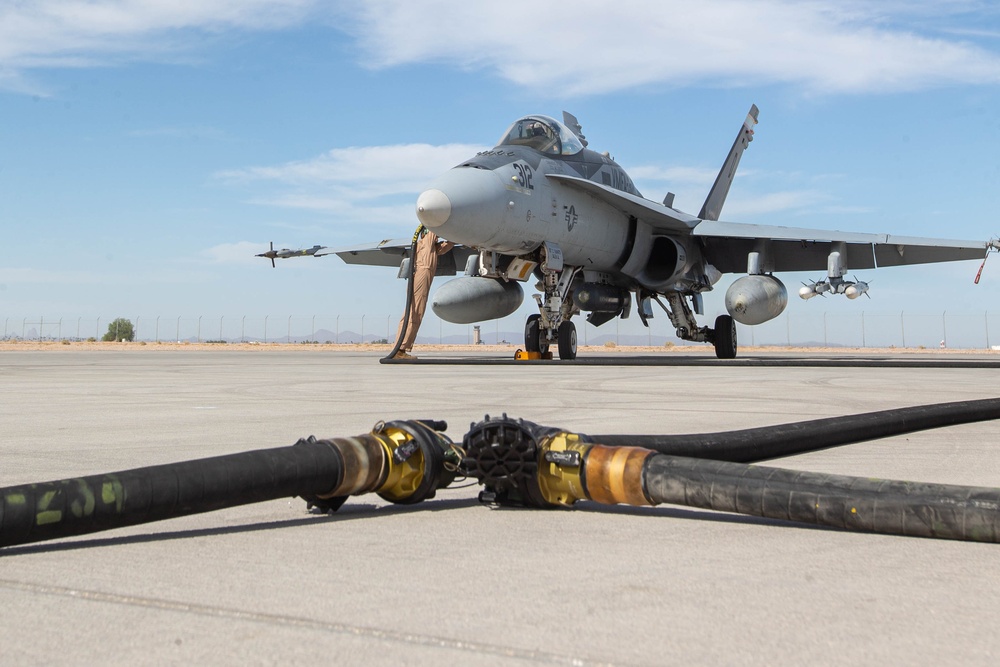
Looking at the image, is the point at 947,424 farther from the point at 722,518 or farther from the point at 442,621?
the point at 442,621

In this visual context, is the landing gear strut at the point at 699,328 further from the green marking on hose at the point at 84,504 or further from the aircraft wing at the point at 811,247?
the green marking on hose at the point at 84,504

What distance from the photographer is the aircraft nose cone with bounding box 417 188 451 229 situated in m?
14.6

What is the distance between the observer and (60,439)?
5555mm

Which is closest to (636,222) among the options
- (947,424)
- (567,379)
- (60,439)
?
(567,379)

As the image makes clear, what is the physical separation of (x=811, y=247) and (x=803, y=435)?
1809 cm

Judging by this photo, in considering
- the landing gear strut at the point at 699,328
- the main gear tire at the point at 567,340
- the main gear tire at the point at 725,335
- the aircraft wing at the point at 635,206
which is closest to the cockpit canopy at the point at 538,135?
the aircraft wing at the point at 635,206

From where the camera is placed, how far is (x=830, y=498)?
303 centimetres

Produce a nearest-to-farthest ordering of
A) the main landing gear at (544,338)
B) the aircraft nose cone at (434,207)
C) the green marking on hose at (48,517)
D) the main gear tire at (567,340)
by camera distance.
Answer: the green marking on hose at (48,517) < the aircraft nose cone at (434,207) < the main landing gear at (544,338) < the main gear tire at (567,340)

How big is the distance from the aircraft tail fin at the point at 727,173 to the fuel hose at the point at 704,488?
76.2 feet

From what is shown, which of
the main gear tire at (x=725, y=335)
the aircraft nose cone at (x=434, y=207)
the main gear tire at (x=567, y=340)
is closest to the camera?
the aircraft nose cone at (x=434, y=207)

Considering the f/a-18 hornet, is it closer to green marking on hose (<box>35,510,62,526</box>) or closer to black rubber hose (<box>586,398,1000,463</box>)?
black rubber hose (<box>586,398,1000,463</box>)

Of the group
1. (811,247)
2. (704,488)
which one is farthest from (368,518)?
(811,247)

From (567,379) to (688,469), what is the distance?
8.54m

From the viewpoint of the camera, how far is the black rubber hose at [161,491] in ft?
9.05
